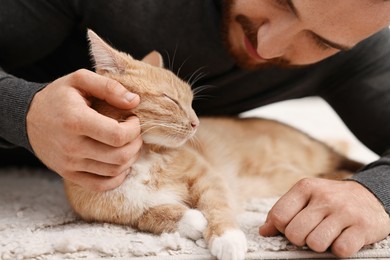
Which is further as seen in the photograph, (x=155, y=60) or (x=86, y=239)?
(x=155, y=60)

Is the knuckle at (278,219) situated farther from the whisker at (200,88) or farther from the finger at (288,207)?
the whisker at (200,88)

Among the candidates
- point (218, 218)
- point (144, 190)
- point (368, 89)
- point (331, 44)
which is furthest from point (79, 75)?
point (368, 89)

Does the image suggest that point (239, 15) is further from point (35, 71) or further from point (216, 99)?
point (35, 71)

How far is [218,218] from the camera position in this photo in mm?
1134

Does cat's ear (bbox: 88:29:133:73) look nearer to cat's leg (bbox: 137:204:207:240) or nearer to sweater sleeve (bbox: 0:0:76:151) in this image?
sweater sleeve (bbox: 0:0:76:151)

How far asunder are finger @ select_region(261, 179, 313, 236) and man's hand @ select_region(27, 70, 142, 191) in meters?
0.36

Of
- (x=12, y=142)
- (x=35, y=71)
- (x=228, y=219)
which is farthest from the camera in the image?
(x=35, y=71)

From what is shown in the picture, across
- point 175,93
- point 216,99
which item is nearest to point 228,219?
point 175,93

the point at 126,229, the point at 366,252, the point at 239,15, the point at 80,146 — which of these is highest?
the point at 239,15

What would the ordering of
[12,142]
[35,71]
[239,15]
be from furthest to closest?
[35,71] → [239,15] → [12,142]

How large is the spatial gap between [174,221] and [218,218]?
107mm

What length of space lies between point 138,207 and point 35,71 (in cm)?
82

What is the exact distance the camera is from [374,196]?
1.15 metres

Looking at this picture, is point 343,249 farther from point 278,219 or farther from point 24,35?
point 24,35
